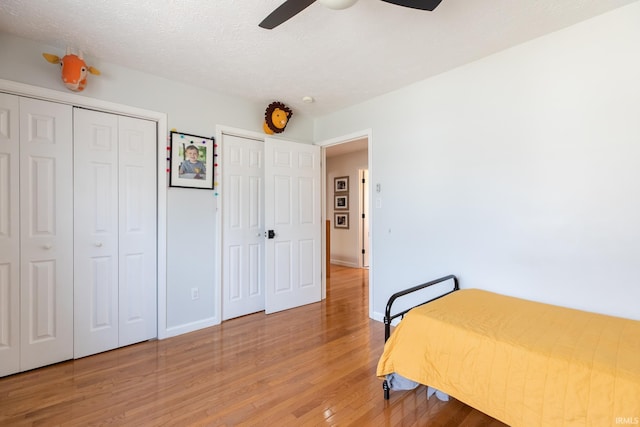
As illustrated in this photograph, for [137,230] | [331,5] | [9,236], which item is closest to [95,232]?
[137,230]

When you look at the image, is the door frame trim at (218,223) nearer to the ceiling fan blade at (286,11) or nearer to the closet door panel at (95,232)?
the closet door panel at (95,232)

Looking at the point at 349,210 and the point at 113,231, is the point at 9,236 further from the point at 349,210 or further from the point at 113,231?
the point at 349,210

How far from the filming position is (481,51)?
7.68ft

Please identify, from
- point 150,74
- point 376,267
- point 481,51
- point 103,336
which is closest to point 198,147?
point 150,74

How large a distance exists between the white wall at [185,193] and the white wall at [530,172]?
1850 millimetres

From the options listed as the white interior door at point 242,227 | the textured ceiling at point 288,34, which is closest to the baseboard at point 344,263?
the white interior door at point 242,227

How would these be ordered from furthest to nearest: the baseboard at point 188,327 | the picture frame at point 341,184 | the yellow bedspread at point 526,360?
the picture frame at point 341,184, the baseboard at point 188,327, the yellow bedspread at point 526,360

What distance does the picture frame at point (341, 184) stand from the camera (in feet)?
20.9

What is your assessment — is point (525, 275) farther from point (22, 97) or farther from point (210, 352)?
point (22, 97)

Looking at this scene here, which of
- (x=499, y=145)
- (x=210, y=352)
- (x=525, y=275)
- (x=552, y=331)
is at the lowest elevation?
(x=210, y=352)

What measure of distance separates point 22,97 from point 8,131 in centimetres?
28

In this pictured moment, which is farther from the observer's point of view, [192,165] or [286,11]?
[192,165]

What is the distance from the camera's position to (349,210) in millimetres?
6359

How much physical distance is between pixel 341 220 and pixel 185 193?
4054 millimetres
